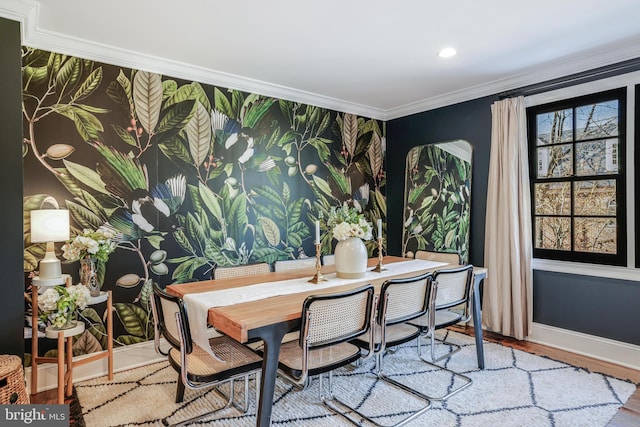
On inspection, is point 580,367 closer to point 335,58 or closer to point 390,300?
point 390,300

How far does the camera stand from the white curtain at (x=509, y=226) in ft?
11.8

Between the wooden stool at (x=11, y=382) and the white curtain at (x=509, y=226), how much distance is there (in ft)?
12.3

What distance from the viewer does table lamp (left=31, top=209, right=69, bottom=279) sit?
2439 mm

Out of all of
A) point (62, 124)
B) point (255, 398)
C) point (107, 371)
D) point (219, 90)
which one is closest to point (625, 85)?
point (219, 90)

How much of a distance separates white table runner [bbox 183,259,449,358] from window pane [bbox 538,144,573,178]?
5.63ft

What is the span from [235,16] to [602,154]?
126 inches

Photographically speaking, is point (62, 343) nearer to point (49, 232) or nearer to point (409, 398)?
point (49, 232)

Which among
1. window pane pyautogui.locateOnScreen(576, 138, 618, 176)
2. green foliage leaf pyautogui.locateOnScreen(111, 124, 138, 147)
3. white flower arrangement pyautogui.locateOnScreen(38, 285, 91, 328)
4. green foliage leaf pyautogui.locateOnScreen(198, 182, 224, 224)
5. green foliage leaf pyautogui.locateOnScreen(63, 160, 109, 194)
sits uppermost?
green foliage leaf pyautogui.locateOnScreen(111, 124, 138, 147)

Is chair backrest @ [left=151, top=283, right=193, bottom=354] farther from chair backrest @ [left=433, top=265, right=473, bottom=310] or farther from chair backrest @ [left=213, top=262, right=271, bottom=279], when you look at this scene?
chair backrest @ [left=433, top=265, right=473, bottom=310]

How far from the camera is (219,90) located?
3631 millimetres

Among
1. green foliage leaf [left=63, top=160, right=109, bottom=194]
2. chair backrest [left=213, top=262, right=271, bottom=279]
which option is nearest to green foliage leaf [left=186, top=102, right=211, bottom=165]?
green foliage leaf [left=63, top=160, right=109, bottom=194]

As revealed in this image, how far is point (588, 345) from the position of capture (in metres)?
3.28

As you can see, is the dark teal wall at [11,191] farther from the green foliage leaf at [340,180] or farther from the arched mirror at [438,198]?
the arched mirror at [438,198]

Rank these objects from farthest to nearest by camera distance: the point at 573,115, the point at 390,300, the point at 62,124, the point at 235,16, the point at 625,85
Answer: the point at 573,115, the point at 625,85, the point at 62,124, the point at 235,16, the point at 390,300
